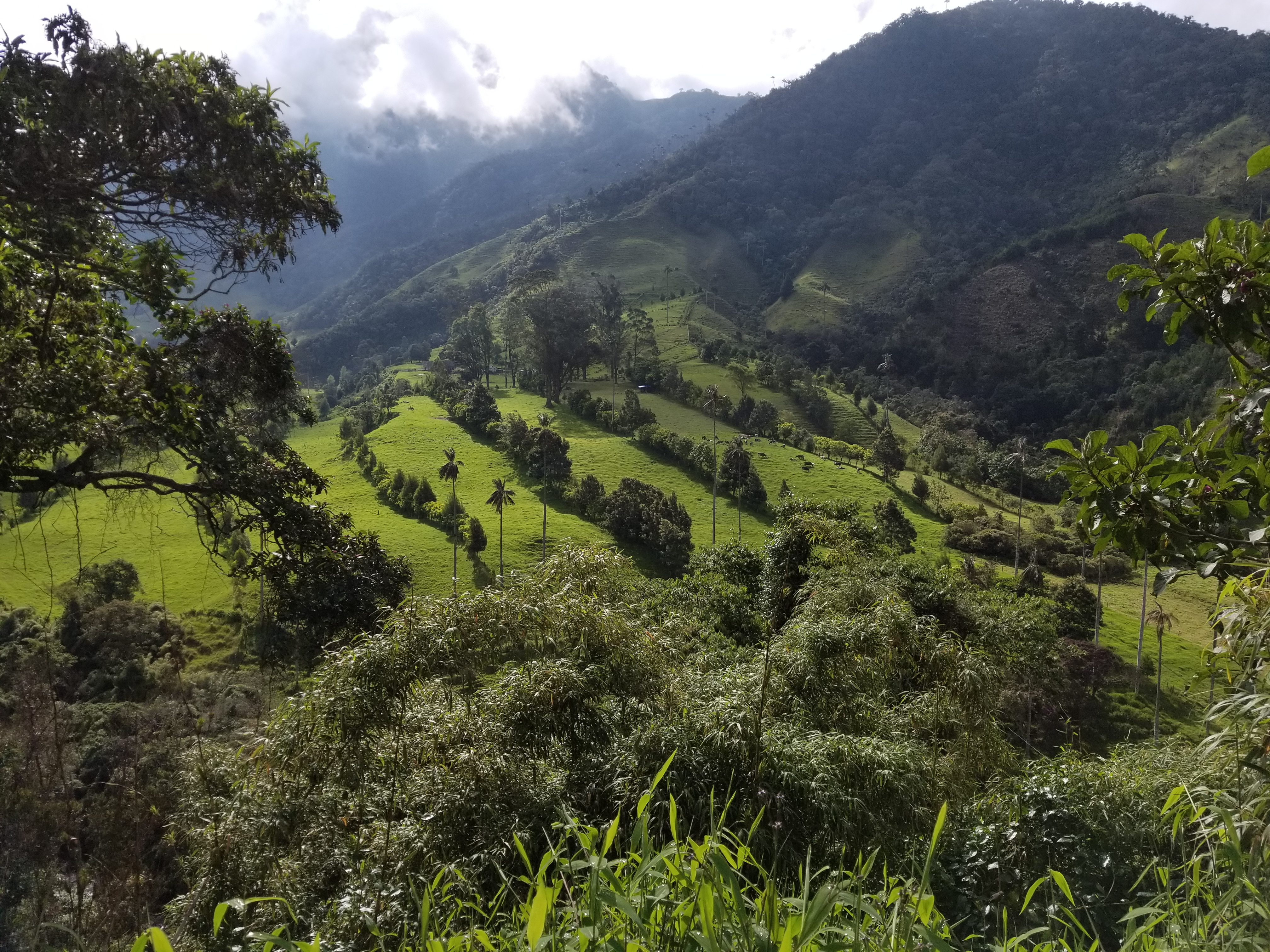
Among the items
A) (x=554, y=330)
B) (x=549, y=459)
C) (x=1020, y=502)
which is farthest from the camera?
(x=554, y=330)

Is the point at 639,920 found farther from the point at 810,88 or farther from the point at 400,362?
the point at 810,88

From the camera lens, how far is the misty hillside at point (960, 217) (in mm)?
91812

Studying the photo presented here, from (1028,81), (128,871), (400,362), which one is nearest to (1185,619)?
(128,871)

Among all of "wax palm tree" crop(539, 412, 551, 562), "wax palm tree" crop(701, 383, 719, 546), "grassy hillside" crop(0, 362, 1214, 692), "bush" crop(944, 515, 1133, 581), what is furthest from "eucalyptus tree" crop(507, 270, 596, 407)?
"bush" crop(944, 515, 1133, 581)

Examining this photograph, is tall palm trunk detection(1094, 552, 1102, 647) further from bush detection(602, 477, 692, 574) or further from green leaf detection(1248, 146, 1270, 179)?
green leaf detection(1248, 146, 1270, 179)

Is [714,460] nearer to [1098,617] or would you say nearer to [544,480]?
[544,480]

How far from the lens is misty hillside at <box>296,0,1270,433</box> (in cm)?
9181

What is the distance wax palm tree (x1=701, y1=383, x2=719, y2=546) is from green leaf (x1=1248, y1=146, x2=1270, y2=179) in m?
36.5

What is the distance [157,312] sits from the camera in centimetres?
511

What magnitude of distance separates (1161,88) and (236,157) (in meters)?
213

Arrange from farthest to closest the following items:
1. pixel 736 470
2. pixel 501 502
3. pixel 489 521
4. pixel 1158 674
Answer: pixel 736 470
pixel 489 521
pixel 501 502
pixel 1158 674

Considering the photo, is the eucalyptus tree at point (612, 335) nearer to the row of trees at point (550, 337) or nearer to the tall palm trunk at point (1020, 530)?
the row of trees at point (550, 337)

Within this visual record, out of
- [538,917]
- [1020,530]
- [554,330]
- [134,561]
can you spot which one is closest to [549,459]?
[134,561]

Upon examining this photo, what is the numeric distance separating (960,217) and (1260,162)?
6644 inches
